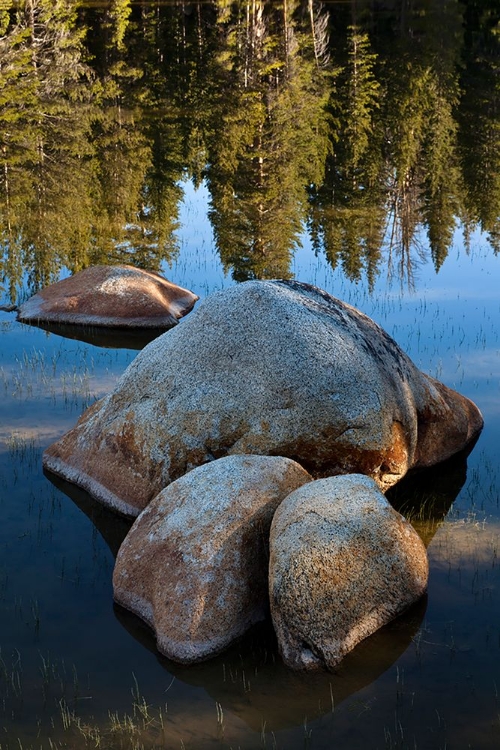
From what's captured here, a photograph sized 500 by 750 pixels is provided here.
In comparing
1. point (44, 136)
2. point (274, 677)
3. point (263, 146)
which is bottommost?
point (274, 677)

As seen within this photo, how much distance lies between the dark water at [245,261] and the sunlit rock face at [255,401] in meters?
0.77

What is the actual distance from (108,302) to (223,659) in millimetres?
11273

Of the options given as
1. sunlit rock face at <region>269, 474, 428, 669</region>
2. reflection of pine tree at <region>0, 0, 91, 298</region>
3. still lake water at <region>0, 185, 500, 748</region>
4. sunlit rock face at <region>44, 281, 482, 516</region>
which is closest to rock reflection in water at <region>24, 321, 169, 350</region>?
reflection of pine tree at <region>0, 0, 91, 298</region>

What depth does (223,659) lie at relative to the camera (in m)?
7.81

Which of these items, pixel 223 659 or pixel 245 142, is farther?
pixel 245 142

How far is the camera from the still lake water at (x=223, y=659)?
7.03m

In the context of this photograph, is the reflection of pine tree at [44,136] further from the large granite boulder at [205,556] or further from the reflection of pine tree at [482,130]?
the large granite boulder at [205,556]

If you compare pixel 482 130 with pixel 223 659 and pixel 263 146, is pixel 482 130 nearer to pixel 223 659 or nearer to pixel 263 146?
pixel 263 146

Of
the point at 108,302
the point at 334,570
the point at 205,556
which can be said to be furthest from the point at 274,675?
the point at 108,302

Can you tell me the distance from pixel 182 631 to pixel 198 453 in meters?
2.58

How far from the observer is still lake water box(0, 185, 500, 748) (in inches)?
277

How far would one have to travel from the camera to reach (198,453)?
10008 millimetres

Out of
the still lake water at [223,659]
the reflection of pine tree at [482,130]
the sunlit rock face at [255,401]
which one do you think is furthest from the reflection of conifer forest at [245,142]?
the still lake water at [223,659]

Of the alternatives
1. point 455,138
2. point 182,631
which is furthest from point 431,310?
point 455,138
